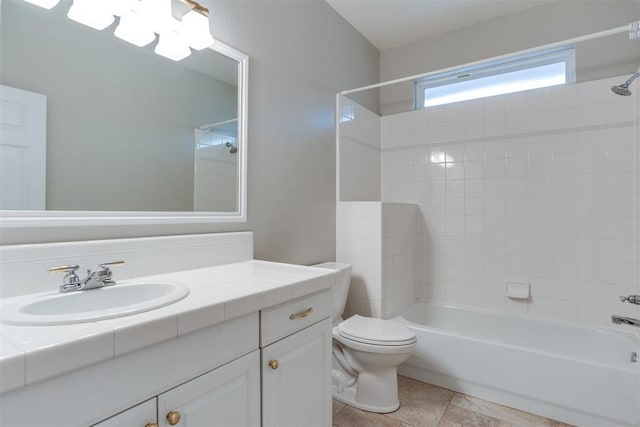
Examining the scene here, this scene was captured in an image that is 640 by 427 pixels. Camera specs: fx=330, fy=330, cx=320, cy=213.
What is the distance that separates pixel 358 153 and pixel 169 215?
1.69m

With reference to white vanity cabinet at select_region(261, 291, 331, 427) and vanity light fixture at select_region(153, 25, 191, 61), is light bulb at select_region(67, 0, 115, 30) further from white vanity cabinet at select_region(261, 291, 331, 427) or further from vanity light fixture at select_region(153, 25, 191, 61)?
white vanity cabinet at select_region(261, 291, 331, 427)

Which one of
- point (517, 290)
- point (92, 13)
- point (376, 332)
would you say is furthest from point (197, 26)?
point (517, 290)

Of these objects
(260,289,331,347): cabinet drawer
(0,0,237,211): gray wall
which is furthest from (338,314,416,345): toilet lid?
(0,0,237,211): gray wall

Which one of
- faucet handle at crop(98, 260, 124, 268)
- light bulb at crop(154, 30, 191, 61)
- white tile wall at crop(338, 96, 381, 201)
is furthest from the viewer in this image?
white tile wall at crop(338, 96, 381, 201)

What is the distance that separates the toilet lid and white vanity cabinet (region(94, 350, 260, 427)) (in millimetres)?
882

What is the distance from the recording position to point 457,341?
1983 mm

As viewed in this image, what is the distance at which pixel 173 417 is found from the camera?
30.7 inches

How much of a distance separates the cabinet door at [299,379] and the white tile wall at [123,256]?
550mm

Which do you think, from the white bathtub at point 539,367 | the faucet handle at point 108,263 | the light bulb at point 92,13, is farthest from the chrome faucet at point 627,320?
the light bulb at point 92,13

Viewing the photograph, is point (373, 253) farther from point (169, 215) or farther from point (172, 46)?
point (172, 46)

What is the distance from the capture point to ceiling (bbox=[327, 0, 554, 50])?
236cm

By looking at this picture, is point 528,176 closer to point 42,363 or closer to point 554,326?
point 554,326

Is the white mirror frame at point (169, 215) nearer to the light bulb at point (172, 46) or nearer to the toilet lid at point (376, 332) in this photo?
the light bulb at point (172, 46)

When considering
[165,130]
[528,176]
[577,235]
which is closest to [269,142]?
[165,130]
